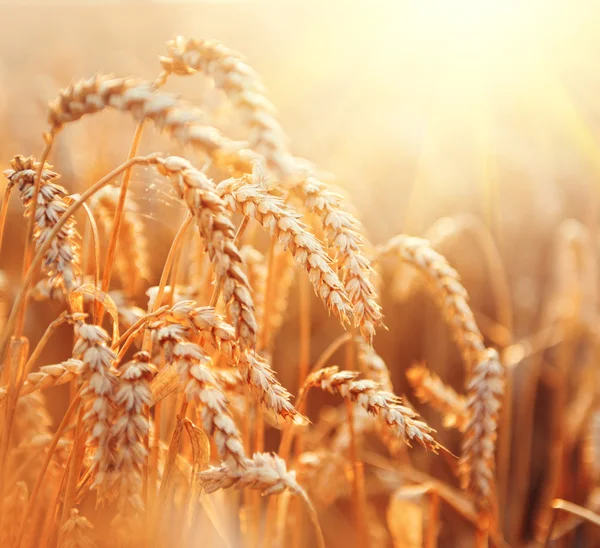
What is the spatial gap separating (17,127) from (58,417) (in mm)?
2636

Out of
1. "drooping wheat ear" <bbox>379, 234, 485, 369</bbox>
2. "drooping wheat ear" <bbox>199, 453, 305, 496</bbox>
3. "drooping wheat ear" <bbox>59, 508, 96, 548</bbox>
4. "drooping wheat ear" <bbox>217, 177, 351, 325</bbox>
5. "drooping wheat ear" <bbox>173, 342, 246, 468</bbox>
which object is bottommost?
"drooping wheat ear" <bbox>59, 508, 96, 548</bbox>

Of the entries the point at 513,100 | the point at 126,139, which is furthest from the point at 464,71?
the point at 126,139

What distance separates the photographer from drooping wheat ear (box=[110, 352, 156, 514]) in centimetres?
68

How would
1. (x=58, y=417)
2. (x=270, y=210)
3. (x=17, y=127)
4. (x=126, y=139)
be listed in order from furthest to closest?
(x=126, y=139) < (x=17, y=127) < (x=58, y=417) < (x=270, y=210)

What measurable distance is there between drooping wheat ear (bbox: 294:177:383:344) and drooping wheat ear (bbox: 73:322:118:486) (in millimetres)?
321

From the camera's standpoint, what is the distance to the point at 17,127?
4172 millimetres

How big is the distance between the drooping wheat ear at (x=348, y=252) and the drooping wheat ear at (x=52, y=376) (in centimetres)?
39

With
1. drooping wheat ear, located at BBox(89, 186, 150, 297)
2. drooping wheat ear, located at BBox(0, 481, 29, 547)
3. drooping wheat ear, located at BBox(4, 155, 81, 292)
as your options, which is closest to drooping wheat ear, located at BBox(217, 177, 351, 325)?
drooping wheat ear, located at BBox(4, 155, 81, 292)

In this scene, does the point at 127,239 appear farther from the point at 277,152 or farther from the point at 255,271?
the point at 277,152

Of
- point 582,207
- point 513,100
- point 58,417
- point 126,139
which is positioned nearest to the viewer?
point 58,417

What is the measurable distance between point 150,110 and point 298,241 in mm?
261

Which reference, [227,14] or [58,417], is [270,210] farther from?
[227,14]

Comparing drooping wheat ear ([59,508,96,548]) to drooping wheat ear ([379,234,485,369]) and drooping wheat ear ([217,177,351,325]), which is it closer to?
drooping wheat ear ([217,177,351,325])

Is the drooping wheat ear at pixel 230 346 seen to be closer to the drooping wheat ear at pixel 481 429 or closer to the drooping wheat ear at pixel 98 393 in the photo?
Result: the drooping wheat ear at pixel 98 393
